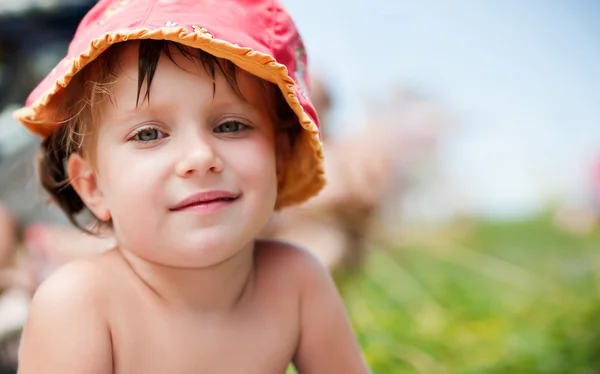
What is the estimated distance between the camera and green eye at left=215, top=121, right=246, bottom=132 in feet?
3.20

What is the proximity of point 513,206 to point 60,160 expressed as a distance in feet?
8.41

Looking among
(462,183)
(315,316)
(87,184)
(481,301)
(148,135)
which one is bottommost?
(481,301)

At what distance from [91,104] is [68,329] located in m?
0.27

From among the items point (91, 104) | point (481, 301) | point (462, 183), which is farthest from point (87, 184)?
point (462, 183)

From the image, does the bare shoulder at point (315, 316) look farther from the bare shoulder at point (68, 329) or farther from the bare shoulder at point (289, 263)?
the bare shoulder at point (68, 329)

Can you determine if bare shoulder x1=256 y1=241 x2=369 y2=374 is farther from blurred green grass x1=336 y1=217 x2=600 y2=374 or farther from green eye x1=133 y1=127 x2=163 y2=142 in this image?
blurred green grass x1=336 y1=217 x2=600 y2=374

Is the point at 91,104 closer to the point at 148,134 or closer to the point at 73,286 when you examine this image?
the point at 148,134

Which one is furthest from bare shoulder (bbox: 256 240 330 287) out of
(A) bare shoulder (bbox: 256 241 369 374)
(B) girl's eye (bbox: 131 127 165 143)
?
(B) girl's eye (bbox: 131 127 165 143)

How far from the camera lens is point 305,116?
3.25 feet

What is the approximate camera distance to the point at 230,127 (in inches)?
38.8

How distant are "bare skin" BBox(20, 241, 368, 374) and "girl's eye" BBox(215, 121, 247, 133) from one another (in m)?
0.18

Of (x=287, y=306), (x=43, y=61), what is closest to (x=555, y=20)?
(x=43, y=61)

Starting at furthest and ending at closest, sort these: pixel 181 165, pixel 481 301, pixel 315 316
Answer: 1. pixel 481 301
2. pixel 315 316
3. pixel 181 165

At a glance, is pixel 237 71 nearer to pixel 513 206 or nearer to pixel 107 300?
pixel 107 300
